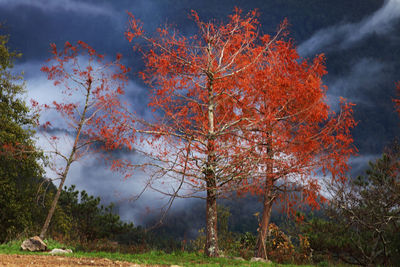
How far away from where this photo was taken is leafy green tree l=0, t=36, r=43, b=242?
18.3 meters

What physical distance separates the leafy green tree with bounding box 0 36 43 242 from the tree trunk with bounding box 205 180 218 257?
407 inches

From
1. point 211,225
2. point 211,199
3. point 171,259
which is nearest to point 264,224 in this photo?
point 211,225

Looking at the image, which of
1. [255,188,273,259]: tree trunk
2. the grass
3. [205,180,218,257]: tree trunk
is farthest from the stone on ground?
[255,188,273,259]: tree trunk

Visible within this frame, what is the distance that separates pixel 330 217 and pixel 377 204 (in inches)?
71.0

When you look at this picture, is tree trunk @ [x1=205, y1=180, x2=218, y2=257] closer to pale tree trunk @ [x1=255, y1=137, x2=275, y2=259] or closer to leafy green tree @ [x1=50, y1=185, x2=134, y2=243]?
pale tree trunk @ [x1=255, y1=137, x2=275, y2=259]

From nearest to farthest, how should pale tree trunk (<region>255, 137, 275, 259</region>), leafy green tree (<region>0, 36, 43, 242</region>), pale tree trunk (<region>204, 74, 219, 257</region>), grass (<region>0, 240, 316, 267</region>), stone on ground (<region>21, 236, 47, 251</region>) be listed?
grass (<region>0, 240, 316, 267</region>), pale tree trunk (<region>204, 74, 219, 257</region>), stone on ground (<region>21, 236, 47, 251</region>), pale tree trunk (<region>255, 137, 275, 259</region>), leafy green tree (<region>0, 36, 43, 242</region>)

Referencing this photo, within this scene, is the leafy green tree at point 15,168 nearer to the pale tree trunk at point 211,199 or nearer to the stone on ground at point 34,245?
the stone on ground at point 34,245

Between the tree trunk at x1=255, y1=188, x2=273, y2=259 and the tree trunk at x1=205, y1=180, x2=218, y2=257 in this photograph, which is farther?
the tree trunk at x1=255, y1=188, x2=273, y2=259

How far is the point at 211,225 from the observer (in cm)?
1199

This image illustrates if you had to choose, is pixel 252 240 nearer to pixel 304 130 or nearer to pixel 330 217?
pixel 330 217

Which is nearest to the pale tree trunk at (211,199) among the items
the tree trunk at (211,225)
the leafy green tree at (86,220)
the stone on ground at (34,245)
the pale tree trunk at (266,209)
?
the tree trunk at (211,225)

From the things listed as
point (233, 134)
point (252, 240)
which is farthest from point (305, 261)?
point (233, 134)

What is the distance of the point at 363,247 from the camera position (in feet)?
46.9

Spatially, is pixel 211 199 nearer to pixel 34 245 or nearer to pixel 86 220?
pixel 34 245
